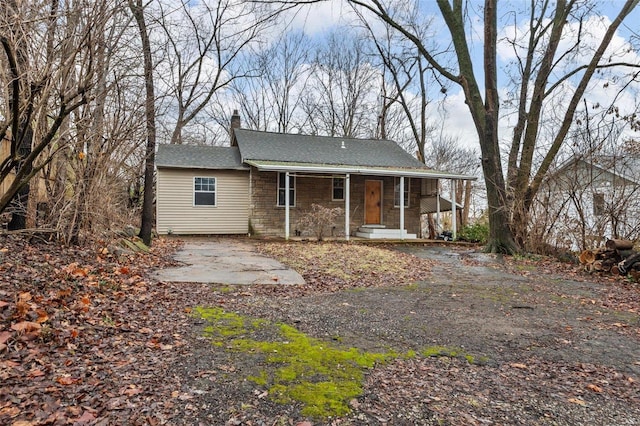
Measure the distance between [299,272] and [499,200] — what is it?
22.1 ft

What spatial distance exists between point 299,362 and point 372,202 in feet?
44.5

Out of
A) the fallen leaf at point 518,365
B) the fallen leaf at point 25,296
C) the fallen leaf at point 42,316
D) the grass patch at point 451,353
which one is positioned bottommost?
the fallen leaf at point 518,365

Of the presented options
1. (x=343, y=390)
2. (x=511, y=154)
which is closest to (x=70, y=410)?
A: (x=343, y=390)

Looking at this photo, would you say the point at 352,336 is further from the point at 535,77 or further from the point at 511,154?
the point at 535,77

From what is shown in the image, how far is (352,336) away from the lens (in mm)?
3793

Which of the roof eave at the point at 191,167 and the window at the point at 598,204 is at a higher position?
the roof eave at the point at 191,167

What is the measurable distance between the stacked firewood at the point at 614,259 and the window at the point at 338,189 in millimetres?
9104

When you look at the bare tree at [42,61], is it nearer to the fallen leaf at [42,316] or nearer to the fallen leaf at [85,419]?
the fallen leaf at [42,316]

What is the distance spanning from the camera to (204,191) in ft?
48.5

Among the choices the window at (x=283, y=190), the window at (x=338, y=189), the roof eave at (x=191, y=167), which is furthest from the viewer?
the window at (x=338, y=189)

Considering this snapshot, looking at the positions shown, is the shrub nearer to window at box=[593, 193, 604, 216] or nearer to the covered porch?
the covered porch

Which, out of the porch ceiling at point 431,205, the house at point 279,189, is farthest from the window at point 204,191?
the porch ceiling at point 431,205

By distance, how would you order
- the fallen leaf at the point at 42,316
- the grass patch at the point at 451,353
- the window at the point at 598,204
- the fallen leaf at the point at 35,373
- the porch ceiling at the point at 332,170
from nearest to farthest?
the fallen leaf at the point at 35,373 → the fallen leaf at the point at 42,316 → the grass patch at the point at 451,353 → the window at the point at 598,204 → the porch ceiling at the point at 332,170

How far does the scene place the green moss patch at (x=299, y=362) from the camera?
8.25 ft
